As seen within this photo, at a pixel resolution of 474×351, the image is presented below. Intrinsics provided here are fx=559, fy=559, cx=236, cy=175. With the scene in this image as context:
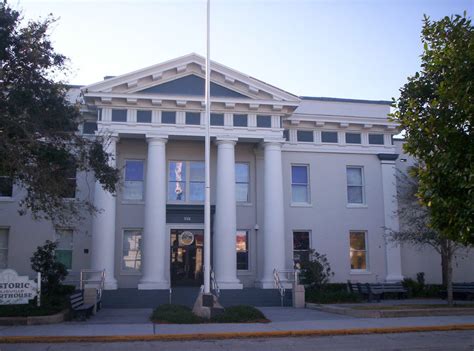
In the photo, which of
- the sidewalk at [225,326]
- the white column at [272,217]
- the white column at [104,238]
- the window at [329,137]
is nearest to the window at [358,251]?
the white column at [272,217]

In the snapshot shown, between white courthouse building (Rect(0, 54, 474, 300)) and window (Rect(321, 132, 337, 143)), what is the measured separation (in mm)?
54

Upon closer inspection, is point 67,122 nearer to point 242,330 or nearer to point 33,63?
point 33,63

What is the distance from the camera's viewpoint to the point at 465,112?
27.6 ft

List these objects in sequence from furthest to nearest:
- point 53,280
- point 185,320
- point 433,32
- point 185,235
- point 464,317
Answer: point 185,235, point 53,280, point 464,317, point 185,320, point 433,32

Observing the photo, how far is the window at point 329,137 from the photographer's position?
30172 millimetres

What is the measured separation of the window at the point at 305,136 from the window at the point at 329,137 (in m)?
0.62

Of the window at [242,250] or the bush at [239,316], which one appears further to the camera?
the window at [242,250]

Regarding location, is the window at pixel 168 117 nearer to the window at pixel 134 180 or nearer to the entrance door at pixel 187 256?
the window at pixel 134 180

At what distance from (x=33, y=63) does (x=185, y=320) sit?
888 centimetres

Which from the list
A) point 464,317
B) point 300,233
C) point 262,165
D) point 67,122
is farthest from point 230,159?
point 464,317

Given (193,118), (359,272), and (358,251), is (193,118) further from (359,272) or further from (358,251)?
(359,272)

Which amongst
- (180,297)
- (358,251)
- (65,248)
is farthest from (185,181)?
(358,251)

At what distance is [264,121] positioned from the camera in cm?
2783

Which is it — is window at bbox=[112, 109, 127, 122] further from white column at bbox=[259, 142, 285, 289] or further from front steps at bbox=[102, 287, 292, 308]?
front steps at bbox=[102, 287, 292, 308]
